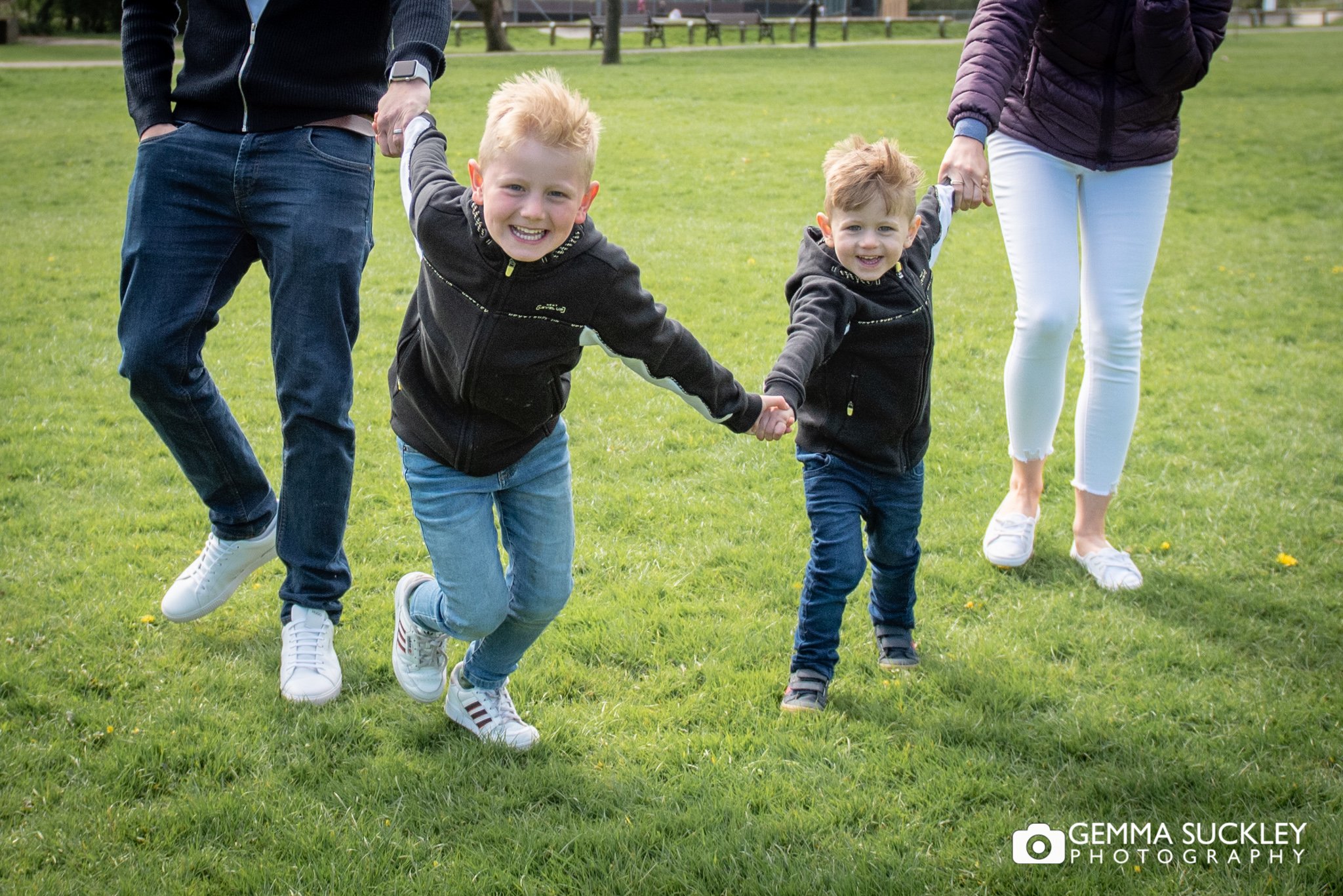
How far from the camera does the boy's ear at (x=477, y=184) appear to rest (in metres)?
2.94

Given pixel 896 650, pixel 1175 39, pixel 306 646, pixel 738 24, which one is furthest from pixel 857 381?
pixel 738 24

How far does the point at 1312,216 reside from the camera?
1282 centimetres

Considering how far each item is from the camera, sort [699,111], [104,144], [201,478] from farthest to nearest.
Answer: [699,111] < [104,144] < [201,478]

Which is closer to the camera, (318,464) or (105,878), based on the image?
(105,878)

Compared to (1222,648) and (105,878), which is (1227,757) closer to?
(1222,648)

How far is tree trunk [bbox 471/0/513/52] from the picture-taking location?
34875mm

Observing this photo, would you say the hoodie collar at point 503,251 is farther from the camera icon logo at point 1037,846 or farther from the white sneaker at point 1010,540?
the white sneaker at point 1010,540

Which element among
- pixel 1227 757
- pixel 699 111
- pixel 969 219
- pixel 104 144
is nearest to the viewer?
pixel 1227 757

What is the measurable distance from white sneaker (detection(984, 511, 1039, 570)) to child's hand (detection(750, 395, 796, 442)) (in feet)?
6.15

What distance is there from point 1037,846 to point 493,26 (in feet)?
117

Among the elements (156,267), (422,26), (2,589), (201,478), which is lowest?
(2,589)

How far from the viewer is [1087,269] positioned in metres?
4.47

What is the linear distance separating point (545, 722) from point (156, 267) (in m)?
1.77

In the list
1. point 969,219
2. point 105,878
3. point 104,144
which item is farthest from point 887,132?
point 105,878
